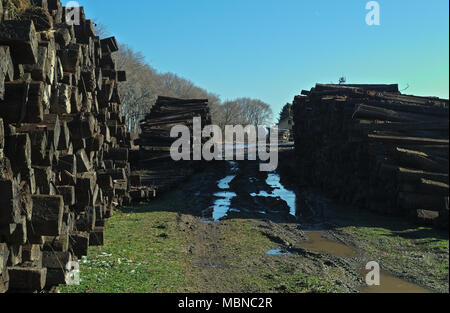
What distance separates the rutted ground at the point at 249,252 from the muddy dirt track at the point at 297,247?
0.02 m

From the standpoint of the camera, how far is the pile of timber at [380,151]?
5.23 metres

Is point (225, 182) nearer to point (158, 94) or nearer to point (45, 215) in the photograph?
point (45, 215)

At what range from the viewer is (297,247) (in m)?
7.42

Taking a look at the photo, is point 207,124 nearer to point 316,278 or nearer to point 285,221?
point 285,221

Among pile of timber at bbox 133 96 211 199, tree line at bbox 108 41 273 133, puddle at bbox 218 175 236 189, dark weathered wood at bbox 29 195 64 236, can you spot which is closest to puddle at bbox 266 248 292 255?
dark weathered wood at bbox 29 195 64 236

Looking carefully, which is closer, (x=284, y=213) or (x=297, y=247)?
(x=297, y=247)

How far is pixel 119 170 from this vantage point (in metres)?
8.08

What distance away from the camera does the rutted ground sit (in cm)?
521

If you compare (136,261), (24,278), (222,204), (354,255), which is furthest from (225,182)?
(24,278)

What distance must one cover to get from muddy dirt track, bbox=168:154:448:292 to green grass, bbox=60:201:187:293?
0.99 ft

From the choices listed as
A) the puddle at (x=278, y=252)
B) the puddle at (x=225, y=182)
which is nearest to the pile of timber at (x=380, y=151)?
the puddle at (x=278, y=252)

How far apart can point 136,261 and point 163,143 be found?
1010 cm

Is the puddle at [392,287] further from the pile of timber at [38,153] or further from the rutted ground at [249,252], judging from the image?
the pile of timber at [38,153]

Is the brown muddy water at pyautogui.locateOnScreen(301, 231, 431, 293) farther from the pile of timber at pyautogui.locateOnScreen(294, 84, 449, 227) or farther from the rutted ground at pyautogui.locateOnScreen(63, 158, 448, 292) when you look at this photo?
the pile of timber at pyautogui.locateOnScreen(294, 84, 449, 227)
